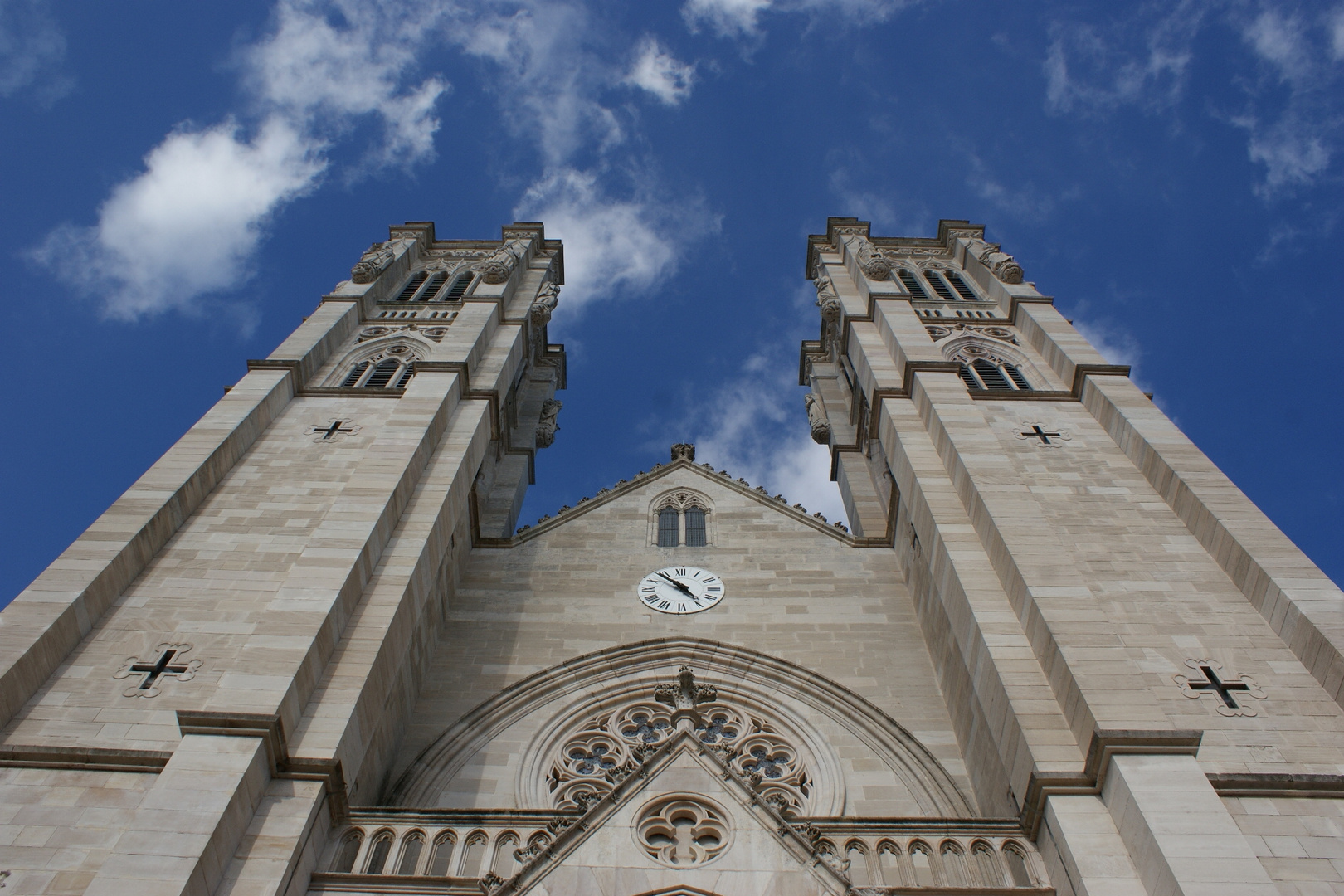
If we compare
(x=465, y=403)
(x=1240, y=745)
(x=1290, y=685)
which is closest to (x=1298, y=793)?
(x=1240, y=745)

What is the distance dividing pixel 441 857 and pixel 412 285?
64.6ft

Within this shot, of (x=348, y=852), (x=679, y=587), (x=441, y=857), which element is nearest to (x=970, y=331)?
(x=679, y=587)

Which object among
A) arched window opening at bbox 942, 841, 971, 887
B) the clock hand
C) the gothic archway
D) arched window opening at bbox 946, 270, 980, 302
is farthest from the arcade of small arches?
arched window opening at bbox 946, 270, 980, 302

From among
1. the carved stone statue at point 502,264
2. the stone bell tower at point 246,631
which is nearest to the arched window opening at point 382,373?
the stone bell tower at point 246,631

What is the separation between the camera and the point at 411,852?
1008 centimetres

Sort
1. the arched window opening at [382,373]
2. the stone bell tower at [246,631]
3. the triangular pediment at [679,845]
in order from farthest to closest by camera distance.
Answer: the arched window opening at [382,373], the stone bell tower at [246,631], the triangular pediment at [679,845]

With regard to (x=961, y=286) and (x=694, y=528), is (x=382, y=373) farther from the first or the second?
(x=961, y=286)

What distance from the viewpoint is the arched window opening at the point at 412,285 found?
26188mm

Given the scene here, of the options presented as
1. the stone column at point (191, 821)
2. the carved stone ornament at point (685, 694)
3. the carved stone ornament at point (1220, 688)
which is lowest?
the stone column at point (191, 821)

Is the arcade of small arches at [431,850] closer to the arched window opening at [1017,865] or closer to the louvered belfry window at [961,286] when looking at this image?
the arched window opening at [1017,865]

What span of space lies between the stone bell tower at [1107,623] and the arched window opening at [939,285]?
5.08 meters

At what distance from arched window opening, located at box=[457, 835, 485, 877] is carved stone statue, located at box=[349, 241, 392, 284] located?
708 inches

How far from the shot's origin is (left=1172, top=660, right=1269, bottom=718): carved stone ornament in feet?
35.1

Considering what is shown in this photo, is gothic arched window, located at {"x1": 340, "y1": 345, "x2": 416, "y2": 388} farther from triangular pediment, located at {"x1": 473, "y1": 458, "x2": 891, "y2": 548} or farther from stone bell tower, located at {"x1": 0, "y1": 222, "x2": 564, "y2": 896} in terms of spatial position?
triangular pediment, located at {"x1": 473, "y1": 458, "x2": 891, "y2": 548}
